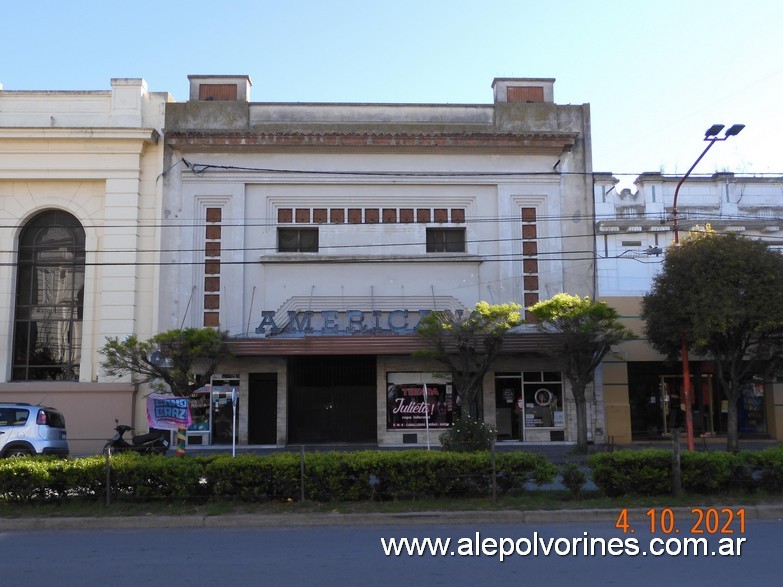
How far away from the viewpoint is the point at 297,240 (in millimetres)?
25266

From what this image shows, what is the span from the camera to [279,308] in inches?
966

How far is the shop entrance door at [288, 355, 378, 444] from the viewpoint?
82.0 ft

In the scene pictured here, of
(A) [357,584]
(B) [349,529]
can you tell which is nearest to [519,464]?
(B) [349,529]

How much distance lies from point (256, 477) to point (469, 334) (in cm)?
976

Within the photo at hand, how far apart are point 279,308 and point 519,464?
556 inches

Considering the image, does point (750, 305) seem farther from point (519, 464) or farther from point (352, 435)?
point (352, 435)

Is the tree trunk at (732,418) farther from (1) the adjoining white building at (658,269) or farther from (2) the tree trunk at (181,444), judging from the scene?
(2) the tree trunk at (181,444)

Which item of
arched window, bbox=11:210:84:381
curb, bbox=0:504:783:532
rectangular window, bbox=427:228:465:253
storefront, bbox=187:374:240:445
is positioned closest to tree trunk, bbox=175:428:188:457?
curb, bbox=0:504:783:532

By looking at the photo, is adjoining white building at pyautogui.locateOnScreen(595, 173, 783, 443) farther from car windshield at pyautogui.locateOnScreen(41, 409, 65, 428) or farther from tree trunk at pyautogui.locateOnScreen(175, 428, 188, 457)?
car windshield at pyautogui.locateOnScreen(41, 409, 65, 428)

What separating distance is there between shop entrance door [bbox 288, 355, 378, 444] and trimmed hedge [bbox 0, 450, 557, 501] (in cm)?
1320

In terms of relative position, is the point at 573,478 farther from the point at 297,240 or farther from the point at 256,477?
the point at 297,240

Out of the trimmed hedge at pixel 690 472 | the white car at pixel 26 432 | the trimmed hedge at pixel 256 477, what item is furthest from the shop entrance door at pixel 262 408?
the trimmed hedge at pixel 690 472

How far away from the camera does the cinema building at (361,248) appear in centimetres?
2455

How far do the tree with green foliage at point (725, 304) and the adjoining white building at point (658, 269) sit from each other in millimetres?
3018
